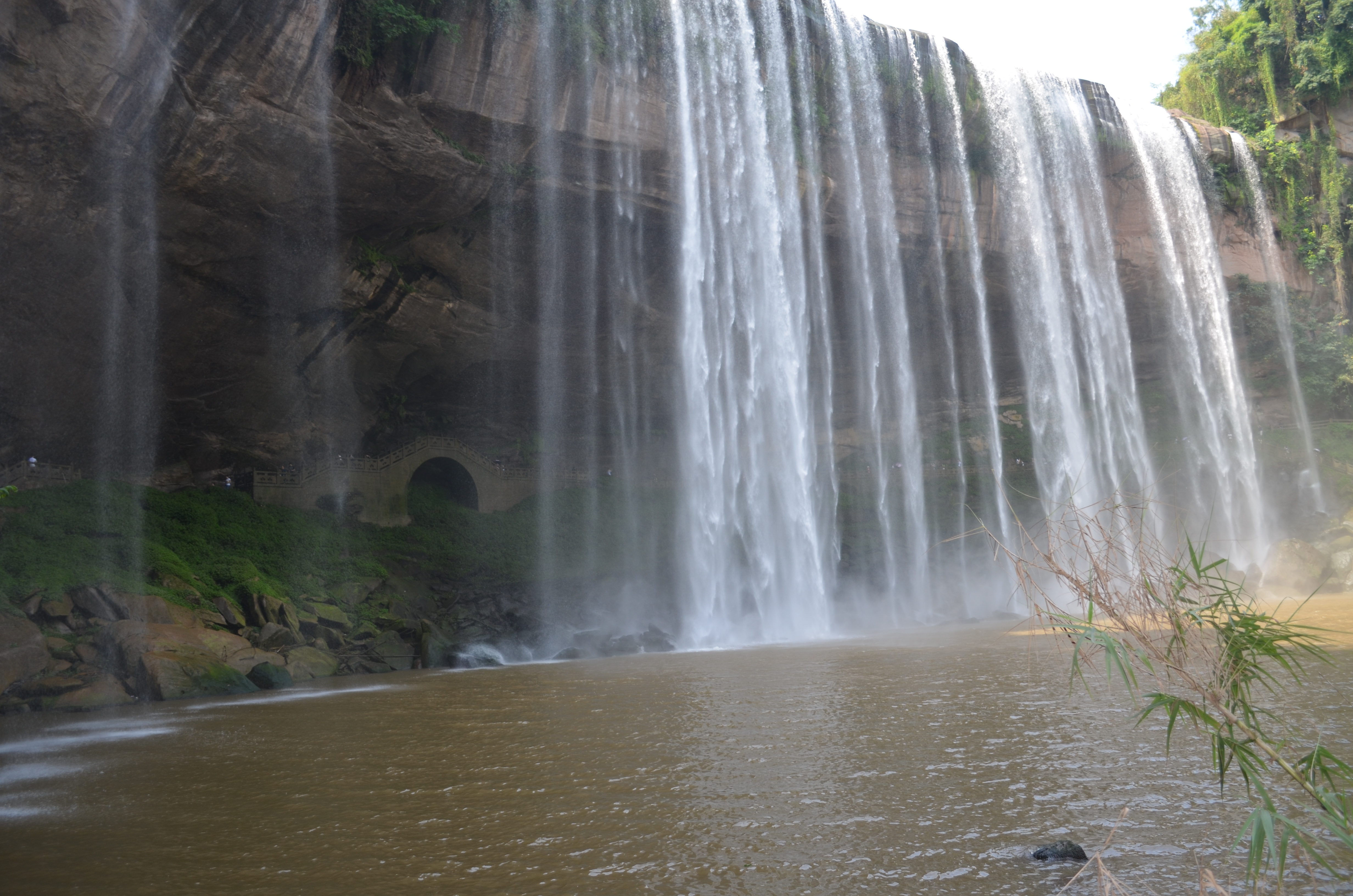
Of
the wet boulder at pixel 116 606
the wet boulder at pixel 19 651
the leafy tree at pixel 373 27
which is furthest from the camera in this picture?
the leafy tree at pixel 373 27

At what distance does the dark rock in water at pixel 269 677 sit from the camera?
11484 mm

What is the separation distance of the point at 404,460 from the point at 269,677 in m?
11.2

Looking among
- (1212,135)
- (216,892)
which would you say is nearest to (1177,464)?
(1212,135)

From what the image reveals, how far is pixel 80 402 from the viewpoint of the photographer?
16.8 meters

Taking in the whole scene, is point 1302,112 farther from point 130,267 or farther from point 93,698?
point 93,698

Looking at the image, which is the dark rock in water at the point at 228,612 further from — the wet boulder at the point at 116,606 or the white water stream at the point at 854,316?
the white water stream at the point at 854,316

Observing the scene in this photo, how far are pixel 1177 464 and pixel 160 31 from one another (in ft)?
94.2

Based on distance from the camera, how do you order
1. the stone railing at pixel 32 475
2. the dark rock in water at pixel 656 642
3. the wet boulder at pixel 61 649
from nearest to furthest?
the wet boulder at pixel 61 649, the dark rock in water at pixel 656 642, the stone railing at pixel 32 475

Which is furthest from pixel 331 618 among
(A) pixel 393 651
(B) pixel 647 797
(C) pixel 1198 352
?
(C) pixel 1198 352

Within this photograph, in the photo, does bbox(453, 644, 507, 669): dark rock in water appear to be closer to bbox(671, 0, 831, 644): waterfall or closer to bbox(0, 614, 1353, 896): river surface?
bbox(671, 0, 831, 644): waterfall

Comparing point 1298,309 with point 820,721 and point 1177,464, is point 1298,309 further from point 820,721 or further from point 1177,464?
point 820,721

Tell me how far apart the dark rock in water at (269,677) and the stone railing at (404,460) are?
31.0 ft

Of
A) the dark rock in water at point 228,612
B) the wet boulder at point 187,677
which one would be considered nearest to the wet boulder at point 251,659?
the wet boulder at point 187,677

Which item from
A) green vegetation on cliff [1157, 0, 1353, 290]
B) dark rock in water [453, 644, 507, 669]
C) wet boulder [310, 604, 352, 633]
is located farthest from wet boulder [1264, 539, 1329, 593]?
wet boulder [310, 604, 352, 633]
